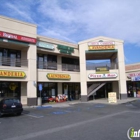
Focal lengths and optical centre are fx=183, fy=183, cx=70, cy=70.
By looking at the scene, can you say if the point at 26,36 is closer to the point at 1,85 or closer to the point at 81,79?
the point at 1,85

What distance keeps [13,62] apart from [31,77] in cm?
321

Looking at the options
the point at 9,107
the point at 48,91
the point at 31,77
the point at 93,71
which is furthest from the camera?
the point at 93,71

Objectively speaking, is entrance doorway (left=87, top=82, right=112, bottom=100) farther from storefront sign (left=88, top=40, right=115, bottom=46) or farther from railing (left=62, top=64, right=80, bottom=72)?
storefront sign (left=88, top=40, right=115, bottom=46)

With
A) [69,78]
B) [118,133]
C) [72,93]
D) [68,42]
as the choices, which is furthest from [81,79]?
[118,133]

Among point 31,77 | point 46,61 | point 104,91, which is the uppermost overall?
point 46,61

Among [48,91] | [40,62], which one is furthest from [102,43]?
[48,91]

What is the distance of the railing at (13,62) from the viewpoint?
22359 mm

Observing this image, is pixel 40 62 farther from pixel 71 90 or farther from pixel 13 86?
pixel 71 90

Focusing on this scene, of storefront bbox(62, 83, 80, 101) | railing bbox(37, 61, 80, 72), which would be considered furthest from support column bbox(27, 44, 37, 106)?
storefront bbox(62, 83, 80, 101)

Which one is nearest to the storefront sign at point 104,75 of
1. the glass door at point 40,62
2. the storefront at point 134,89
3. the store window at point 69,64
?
the store window at point 69,64

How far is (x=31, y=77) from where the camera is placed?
22.4 m

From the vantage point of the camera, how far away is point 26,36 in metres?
22.4

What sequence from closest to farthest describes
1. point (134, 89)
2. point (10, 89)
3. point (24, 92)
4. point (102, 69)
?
point (10, 89) < point (24, 92) < point (102, 69) < point (134, 89)

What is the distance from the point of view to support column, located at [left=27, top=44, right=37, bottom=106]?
22188 millimetres
